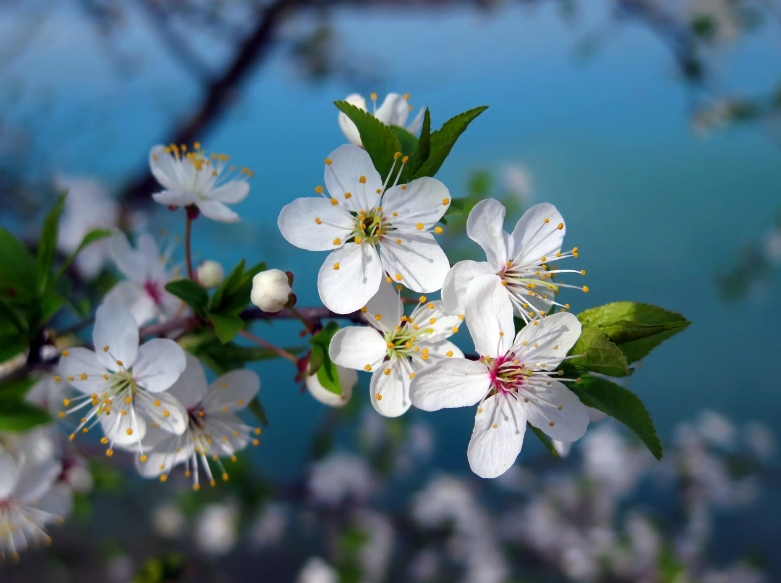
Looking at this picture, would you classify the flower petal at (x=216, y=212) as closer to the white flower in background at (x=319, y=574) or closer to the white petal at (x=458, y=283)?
the white petal at (x=458, y=283)

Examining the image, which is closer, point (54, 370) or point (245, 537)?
point (54, 370)

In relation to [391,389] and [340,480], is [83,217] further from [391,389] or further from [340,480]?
[391,389]

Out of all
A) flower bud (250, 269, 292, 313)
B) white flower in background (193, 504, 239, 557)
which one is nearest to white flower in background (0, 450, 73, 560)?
flower bud (250, 269, 292, 313)

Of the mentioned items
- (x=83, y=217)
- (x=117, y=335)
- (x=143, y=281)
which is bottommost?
(x=83, y=217)

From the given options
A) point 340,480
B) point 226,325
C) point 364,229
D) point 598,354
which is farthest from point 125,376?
point 340,480

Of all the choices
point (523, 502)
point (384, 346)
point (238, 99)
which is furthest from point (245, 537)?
point (384, 346)

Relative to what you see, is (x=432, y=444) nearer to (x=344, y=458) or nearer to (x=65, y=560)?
(x=344, y=458)

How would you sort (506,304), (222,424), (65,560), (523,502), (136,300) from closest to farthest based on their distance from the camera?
(506,304) < (222,424) < (136,300) < (65,560) < (523,502)
